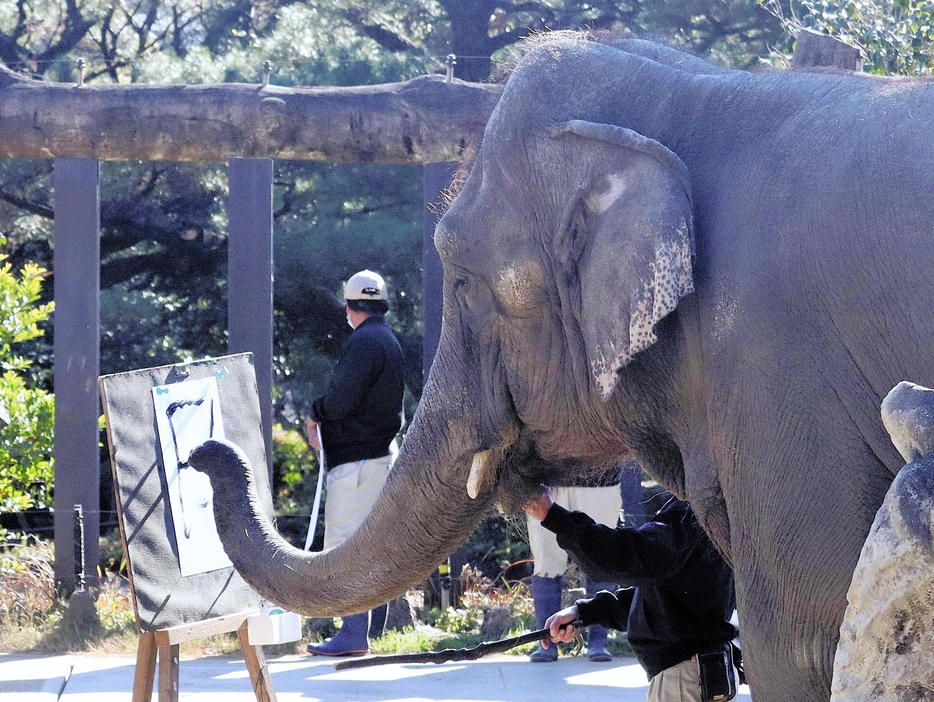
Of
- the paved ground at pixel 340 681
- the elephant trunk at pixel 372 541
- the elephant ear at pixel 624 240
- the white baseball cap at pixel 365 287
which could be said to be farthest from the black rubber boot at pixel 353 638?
the elephant ear at pixel 624 240

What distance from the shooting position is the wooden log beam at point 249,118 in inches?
279

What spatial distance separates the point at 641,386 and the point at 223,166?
10.4 meters

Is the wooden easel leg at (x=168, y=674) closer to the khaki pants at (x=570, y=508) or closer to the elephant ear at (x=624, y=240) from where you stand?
the khaki pants at (x=570, y=508)

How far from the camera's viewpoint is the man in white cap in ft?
22.8

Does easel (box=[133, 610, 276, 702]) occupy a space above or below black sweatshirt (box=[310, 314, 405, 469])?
below

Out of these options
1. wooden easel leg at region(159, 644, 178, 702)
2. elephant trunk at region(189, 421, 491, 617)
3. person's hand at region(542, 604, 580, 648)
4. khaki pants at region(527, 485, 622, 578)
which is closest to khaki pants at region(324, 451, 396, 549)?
khaki pants at region(527, 485, 622, 578)

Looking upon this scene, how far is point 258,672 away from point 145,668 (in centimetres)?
41

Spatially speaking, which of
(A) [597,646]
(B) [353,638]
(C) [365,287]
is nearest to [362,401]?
(C) [365,287]

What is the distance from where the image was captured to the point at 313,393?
431 inches

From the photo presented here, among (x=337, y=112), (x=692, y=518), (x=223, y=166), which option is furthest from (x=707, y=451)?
(x=223, y=166)

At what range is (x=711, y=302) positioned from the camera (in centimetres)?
202

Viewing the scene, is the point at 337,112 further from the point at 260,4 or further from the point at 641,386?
the point at 260,4

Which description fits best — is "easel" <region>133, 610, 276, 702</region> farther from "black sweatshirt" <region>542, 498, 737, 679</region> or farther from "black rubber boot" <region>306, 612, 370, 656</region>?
"black rubber boot" <region>306, 612, 370, 656</region>

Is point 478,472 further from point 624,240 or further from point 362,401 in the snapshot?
point 362,401
